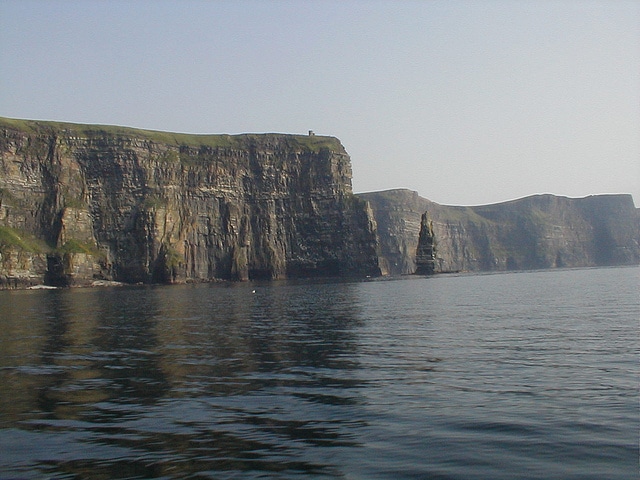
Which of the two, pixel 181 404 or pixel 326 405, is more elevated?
pixel 181 404

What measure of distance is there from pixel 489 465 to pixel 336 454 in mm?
3902

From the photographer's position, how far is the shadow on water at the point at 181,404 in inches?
618

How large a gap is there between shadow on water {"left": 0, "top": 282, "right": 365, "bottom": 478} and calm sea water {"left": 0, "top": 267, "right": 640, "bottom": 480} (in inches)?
3.2

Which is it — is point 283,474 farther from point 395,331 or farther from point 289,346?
point 395,331

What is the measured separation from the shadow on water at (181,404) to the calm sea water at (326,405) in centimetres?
8

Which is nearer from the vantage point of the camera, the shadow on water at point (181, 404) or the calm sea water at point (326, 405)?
the calm sea water at point (326, 405)

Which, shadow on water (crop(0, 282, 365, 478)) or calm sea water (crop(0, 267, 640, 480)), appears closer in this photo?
calm sea water (crop(0, 267, 640, 480))

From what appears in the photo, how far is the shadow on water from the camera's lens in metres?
15.7

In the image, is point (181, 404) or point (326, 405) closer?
point (326, 405)

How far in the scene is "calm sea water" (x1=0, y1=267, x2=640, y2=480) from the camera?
1539 cm

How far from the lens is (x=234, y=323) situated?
179 feet

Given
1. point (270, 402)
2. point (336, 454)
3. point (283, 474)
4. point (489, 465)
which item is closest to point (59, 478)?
point (283, 474)

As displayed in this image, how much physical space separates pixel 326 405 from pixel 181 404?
17.4ft

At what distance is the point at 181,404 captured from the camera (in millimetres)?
22062
